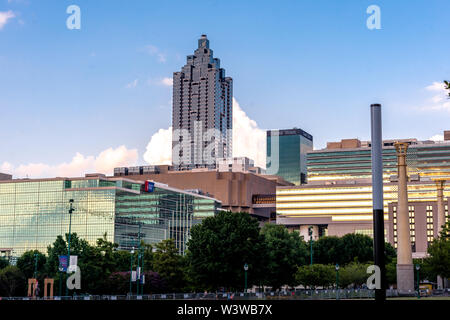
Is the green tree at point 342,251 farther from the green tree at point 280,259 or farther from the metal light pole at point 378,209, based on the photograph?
the metal light pole at point 378,209

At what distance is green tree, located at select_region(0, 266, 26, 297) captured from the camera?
126125mm

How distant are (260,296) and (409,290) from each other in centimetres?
4262

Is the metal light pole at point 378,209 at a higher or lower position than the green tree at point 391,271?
higher

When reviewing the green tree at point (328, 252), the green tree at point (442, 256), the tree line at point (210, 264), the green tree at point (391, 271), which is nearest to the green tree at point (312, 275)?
the tree line at point (210, 264)

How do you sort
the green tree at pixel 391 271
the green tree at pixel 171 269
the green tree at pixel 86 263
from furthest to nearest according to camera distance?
the green tree at pixel 391 271
the green tree at pixel 171 269
the green tree at pixel 86 263

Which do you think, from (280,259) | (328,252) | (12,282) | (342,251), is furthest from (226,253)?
(342,251)

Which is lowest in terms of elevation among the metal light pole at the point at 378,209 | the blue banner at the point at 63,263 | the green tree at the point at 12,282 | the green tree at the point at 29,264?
the green tree at the point at 12,282

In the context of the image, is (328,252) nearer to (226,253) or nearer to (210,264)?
(226,253)

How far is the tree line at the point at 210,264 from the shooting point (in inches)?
4016

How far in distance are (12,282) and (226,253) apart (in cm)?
4953

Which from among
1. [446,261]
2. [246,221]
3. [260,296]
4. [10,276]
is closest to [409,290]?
[446,261]

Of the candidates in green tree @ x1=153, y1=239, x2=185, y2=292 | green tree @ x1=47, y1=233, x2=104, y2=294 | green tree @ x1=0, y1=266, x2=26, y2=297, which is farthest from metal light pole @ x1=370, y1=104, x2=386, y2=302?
green tree @ x1=0, y1=266, x2=26, y2=297
